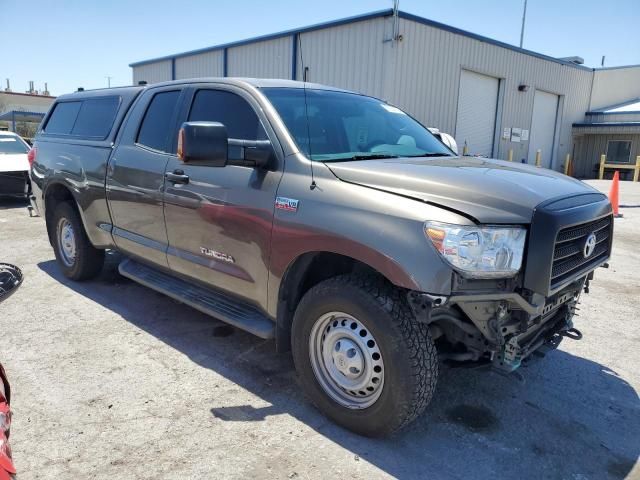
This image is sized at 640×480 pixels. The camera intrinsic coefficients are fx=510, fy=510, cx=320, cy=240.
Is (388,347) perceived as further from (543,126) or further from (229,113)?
(543,126)

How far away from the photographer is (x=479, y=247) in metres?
2.43

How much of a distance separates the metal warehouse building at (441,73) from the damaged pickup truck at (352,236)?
26.2ft

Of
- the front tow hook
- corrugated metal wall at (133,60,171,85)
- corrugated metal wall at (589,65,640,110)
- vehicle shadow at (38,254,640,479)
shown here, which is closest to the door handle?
vehicle shadow at (38,254,640,479)

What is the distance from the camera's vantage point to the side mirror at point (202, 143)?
290 cm

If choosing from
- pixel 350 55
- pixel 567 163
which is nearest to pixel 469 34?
pixel 350 55

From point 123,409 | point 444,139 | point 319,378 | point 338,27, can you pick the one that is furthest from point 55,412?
point 338,27

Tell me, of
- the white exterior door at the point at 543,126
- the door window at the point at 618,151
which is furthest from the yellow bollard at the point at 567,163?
the door window at the point at 618,151

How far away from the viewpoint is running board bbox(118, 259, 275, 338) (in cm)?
333

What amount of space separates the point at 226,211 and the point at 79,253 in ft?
8.79

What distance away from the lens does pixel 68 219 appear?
5.37 metres

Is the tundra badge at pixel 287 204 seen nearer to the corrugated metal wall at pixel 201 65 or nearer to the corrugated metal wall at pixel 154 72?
the corrugated metal wall at pixel 201 65

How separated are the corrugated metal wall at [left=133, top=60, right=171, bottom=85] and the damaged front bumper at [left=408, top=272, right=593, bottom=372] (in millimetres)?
24833

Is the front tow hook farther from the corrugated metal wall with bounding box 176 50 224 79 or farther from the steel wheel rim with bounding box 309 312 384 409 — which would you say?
the corrugated metal wall with bounding box 176 50 224 79

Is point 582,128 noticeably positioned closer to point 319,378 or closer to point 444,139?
point 444,139
